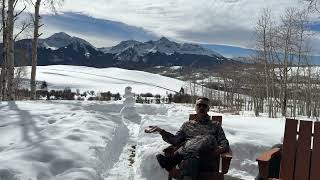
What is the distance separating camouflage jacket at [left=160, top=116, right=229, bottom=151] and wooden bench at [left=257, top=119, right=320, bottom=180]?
89 centimetres

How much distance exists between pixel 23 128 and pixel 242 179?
14.5 feet

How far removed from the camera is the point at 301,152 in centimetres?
581

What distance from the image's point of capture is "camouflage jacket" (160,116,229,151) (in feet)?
21.5

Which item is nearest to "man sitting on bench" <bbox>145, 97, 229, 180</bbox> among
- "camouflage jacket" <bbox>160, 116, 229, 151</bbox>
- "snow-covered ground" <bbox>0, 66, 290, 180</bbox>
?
"camouflage jacket" <bbox>160, 116, 229, 151</bbox>

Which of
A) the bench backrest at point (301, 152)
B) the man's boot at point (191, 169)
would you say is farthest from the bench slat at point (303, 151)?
the man's boot at point (191, 169)

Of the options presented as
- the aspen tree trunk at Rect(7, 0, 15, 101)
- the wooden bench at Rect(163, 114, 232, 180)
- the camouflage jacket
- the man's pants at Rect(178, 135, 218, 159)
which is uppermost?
the aspen tree trunk at Rect(7, 0, 15, 101)

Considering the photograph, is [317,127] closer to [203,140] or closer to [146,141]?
[203,140]

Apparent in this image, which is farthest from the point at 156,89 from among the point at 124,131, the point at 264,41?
the point at 124,131

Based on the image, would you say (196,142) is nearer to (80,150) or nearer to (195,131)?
(195,131)

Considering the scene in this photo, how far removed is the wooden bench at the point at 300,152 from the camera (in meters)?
5.70

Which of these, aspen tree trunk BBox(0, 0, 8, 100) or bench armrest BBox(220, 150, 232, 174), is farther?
aspen tree trunk BBox(0, 0, 8, 100)

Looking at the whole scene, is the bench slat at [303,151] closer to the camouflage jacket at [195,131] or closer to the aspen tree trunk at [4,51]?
the camouflage jacket at [195,131]

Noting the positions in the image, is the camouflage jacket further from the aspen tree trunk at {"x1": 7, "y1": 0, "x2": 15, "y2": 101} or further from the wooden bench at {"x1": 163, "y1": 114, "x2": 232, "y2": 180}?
the aspen tree trunk at {"x1": 7, "y1": 0, "x2": 15, "y2": 101}

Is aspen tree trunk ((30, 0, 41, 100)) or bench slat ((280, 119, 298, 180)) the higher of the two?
aspen tree trunk ((30, 0, 41, 100))
